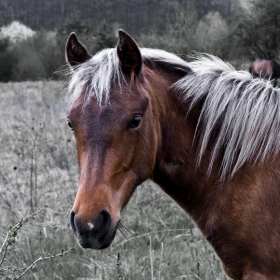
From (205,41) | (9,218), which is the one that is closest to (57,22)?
(205,41)

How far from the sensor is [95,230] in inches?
79.9

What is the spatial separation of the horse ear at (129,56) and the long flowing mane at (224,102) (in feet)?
0.13

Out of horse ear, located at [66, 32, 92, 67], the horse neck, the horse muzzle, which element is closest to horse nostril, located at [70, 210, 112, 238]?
the horse muzzle

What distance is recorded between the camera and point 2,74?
2369cm

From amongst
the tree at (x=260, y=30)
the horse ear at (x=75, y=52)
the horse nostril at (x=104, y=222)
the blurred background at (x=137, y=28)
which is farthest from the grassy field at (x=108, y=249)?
the tree at (x=260, y=30)

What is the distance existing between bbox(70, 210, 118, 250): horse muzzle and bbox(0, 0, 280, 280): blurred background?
159 cm

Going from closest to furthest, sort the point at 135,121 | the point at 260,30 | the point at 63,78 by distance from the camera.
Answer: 1. the point at 135,121
2. the point at 63,78
3. the point at 260,30

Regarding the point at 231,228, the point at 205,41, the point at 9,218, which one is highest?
the point at 231,228

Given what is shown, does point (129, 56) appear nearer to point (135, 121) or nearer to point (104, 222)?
point (135, 121)

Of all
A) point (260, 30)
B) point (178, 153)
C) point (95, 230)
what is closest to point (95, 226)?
point (95, 230)

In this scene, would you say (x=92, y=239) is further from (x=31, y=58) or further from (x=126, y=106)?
(x=31, y=58)

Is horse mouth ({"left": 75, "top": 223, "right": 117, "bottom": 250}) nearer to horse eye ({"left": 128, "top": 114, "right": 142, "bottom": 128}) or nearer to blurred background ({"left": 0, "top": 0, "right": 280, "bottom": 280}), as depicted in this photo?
horse eye ({"left": 128, "top": 114, "right": 142, "bottom": 128})

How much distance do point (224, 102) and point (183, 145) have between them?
0.36 meters

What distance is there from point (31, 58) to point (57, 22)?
11.7 ft
